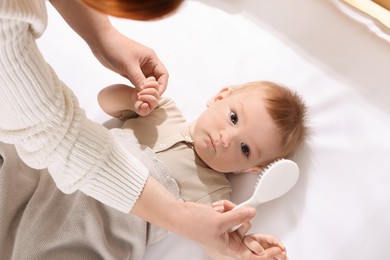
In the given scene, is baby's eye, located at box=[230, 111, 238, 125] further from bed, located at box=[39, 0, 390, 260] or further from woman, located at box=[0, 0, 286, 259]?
woman, located at box=[0, 0, 286, 259]

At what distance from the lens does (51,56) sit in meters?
1.22

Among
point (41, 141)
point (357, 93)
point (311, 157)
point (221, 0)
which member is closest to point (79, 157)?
point (41, 141)

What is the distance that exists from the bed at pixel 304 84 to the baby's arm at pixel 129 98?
0.08 metres

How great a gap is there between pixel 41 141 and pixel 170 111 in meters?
0.48

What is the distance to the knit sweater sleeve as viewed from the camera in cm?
56

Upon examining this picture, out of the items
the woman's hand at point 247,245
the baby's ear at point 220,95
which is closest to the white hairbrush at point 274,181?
the woman's hand at point 247,245

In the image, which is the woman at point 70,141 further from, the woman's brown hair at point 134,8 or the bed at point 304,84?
the bed at point 304,84

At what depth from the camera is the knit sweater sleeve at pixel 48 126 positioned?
0.56 metres

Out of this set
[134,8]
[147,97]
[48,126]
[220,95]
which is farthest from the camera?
[220,95]

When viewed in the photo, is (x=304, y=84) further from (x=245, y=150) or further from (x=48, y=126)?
(x=48, y=126)

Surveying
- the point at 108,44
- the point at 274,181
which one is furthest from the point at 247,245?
the point at 108,44

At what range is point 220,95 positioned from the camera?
1.08 meters

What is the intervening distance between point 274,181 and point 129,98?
336 mm

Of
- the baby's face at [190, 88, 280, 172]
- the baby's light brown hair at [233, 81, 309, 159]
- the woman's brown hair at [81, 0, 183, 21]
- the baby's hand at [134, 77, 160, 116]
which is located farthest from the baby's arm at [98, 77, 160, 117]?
the woman's brown hair at [81, 0, 183, 21]
